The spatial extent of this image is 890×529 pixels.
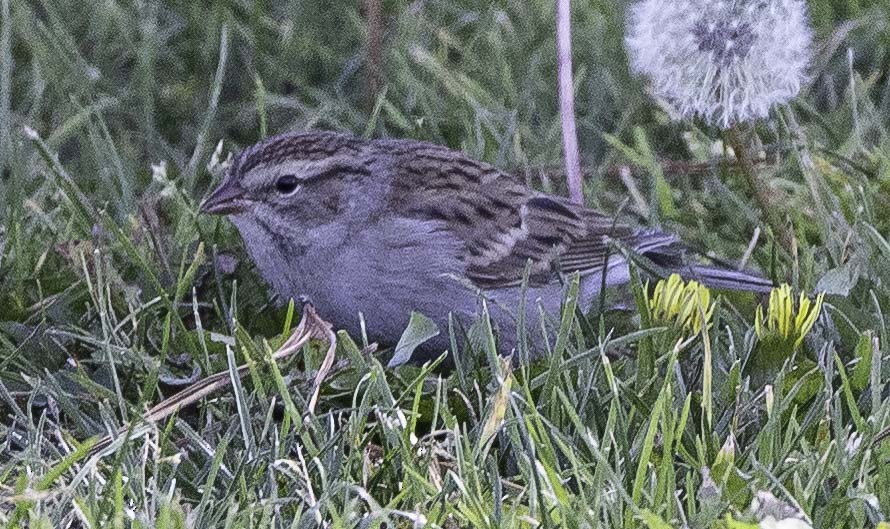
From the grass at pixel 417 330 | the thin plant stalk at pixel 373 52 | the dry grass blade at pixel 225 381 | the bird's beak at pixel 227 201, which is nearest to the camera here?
the grass at pixel 417 330

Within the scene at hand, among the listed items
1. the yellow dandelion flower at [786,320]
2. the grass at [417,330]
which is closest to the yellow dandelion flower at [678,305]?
the grass at [417,330]

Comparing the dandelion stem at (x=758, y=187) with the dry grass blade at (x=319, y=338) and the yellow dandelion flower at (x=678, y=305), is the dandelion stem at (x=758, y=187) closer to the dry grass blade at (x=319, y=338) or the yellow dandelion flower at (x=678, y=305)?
the yellow dandelion flower at (x=678, y=305)

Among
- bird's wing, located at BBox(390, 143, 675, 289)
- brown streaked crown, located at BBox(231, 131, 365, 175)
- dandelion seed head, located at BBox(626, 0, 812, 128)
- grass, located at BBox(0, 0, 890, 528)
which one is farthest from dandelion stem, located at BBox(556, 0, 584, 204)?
brown streaked crown, located at BBox(231, 131, 365, 175)

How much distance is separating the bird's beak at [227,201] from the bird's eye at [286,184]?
100 mm

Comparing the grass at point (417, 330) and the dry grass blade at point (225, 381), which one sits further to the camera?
the dry grass blade at point (225, 381)

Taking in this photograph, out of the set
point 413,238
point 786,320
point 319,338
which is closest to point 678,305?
point 786,320

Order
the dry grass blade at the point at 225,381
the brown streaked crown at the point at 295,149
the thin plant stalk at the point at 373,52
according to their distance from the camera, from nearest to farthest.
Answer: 1. the dry grass blade at the point at 225,381
2. the brown streaked crown at the point at 295,149
3. the thin plant stalk at the point at 373,52

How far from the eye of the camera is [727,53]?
3682 millimetres

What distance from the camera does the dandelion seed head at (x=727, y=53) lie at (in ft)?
12.0

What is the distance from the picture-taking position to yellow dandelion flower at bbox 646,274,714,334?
3137mm

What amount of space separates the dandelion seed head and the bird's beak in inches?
41.1

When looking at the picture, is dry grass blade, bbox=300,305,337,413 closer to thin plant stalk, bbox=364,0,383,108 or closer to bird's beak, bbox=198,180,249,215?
bird's beak, bbox=198,180,249,215

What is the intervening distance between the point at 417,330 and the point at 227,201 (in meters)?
0.76

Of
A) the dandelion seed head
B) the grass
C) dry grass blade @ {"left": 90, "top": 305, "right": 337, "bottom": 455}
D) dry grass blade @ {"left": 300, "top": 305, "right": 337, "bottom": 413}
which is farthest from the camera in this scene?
the dandelion seed head
